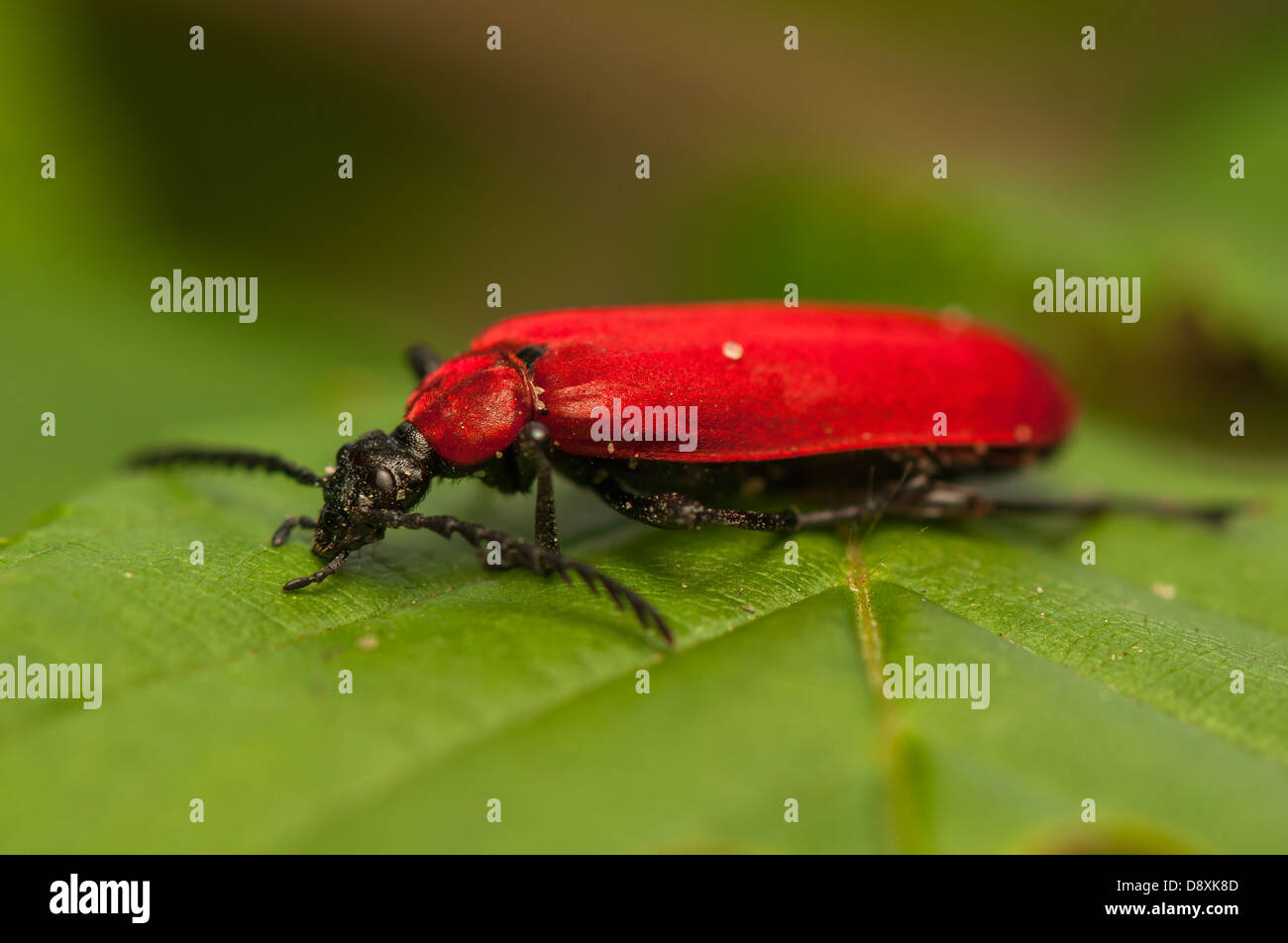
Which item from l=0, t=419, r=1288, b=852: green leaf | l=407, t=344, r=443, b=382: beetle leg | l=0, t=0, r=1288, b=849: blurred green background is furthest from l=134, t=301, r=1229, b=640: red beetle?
l=407, t=344, r=443, b=382: beetle leg

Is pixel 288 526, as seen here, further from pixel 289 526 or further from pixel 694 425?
pixel 694 425

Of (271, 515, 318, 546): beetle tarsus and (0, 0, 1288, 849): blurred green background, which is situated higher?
(0, 0, 1288, 849): blurred green background

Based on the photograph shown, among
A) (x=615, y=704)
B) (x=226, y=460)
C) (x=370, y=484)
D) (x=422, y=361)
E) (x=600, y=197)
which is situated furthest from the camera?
(x=600, y=197)

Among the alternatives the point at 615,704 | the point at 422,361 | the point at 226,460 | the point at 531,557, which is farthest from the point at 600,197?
the point at 615,704

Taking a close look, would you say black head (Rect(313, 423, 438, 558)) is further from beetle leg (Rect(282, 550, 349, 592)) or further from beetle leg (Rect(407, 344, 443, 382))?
beetle leg (Rect(407, 344, 443, 382))

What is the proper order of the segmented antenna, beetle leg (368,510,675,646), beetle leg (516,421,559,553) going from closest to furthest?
beetle leg (368,510,675,646) → beetle leg (516,421,559,553) → the segmented antenna

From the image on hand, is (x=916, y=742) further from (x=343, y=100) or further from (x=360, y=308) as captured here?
(x=343, y=100)
